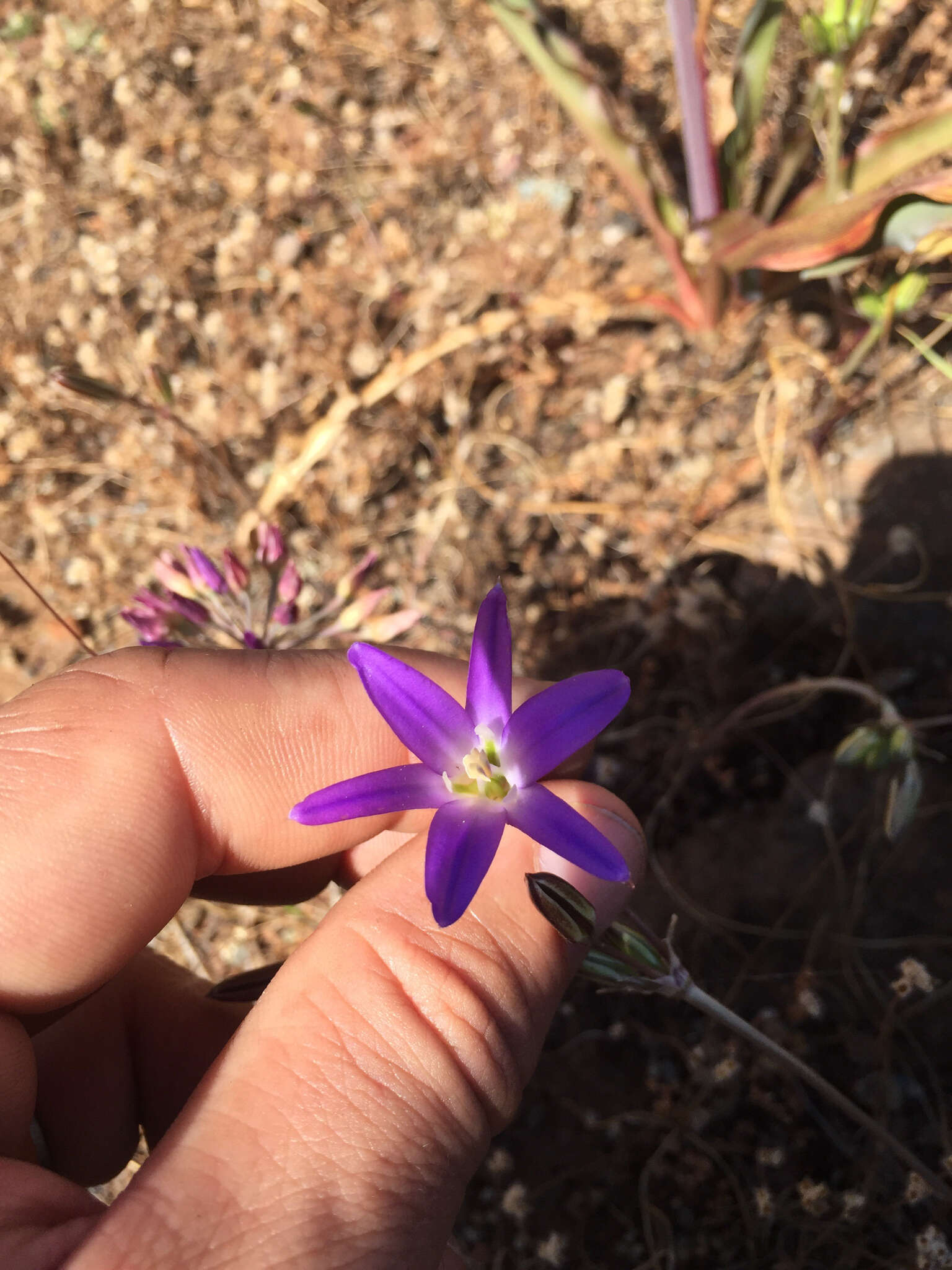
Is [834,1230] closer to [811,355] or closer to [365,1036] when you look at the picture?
[365,1036]

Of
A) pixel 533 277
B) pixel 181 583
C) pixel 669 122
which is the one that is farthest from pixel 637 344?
pixel 181 583

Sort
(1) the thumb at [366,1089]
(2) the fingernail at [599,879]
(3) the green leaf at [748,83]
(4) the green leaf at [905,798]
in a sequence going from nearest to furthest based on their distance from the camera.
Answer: (1) the thumb at [366,1089] → (2) the fingernail at [599,879] → (4) the green leaf at [905,798] → (3) the green leaf at [748,83]

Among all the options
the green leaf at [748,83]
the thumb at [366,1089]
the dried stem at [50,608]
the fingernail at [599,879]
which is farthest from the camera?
the green leaf at [748,83]

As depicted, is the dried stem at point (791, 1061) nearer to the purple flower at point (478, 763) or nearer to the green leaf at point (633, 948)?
the green leaf at point (633, 948)

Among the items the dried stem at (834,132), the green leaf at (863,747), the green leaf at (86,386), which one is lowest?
the green leaf at (863,747)

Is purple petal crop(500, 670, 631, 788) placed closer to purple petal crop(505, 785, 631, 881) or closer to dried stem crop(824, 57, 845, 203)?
purple petal crop(505, 785, 631, 881)

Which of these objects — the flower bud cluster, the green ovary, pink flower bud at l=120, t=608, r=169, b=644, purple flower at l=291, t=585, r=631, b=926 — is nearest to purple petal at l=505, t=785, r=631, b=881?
purple flower at l=291, t=585, r=631, b=926

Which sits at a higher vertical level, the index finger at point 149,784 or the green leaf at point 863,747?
the index finger at point 149,784

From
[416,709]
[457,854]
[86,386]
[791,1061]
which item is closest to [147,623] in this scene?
[86,386]

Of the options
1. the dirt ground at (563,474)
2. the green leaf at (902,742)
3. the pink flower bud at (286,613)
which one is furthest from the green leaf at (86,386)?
the green leaf at (902,742)
